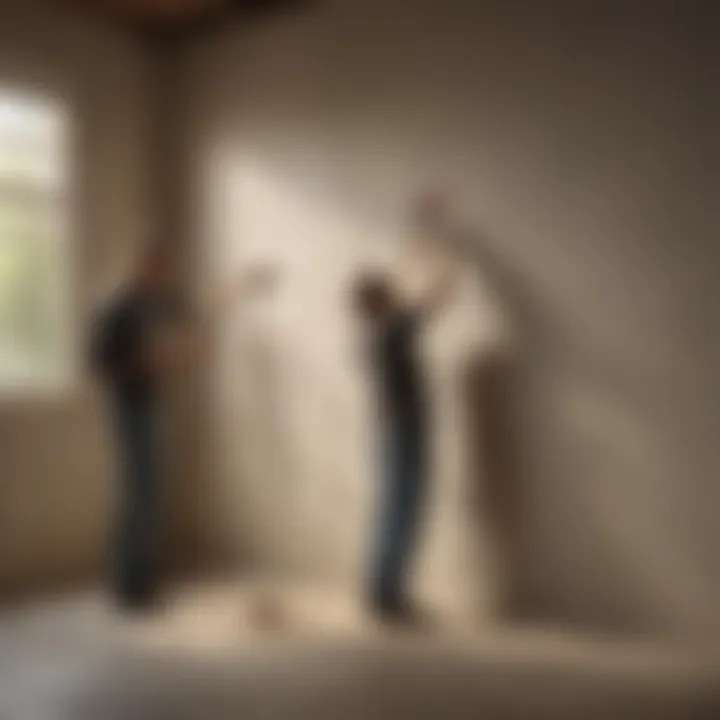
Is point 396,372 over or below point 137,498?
over

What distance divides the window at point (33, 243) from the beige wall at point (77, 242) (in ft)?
0.20

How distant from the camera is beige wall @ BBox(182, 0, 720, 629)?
8.91 ft

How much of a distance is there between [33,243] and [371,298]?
1.32 metres

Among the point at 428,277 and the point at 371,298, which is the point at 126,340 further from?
the point at 428,277

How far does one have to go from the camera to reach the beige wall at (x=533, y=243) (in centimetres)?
272

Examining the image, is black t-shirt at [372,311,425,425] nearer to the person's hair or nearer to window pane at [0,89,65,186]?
the person's hair

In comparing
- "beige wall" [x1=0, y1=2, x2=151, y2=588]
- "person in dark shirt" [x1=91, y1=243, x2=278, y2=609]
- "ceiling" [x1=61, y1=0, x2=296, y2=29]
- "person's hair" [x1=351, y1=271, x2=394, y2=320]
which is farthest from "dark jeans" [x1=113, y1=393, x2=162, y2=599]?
"ceiling" [x1=61, y1=0, x2=296, y2=29]

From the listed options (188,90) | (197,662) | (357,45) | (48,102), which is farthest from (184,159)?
(197,662)

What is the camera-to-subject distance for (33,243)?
347cm

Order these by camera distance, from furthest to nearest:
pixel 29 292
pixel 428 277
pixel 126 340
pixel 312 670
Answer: pixel 29 292, pixel 428 277, pixel 126 340, pixel 312 670

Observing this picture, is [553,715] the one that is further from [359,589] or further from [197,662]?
[359,589]

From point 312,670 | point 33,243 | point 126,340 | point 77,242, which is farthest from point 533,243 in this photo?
point 33,243

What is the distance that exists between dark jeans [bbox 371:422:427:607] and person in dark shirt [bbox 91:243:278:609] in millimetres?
778

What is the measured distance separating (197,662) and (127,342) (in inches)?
40.2
